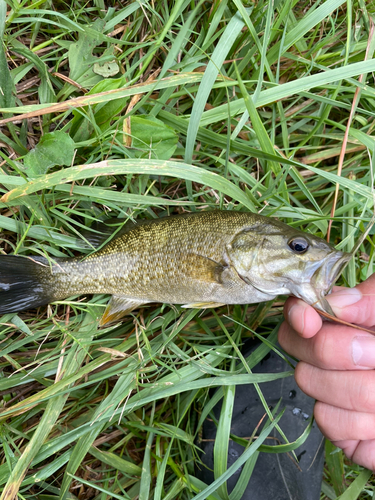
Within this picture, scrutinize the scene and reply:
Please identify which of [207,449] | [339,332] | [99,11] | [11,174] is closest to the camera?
[339,332]

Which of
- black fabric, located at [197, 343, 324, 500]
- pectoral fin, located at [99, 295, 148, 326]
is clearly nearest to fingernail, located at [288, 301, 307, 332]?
black fabric, located at [197, 343, 324, 500]

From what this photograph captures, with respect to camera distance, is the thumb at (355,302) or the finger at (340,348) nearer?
the finger at (340,348)

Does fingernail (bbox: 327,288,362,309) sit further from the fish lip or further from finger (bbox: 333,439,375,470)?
finger (bbox: 333,439,375,470)

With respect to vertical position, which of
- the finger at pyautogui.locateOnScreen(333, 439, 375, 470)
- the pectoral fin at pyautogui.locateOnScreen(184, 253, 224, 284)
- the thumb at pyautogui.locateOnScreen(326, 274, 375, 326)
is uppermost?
the pectoral fin at pyautogui.locateOnScreen(184, 253, 224, 284)

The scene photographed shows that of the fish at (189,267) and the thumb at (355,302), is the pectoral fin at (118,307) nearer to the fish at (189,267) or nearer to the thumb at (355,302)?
the fish at (189,267)

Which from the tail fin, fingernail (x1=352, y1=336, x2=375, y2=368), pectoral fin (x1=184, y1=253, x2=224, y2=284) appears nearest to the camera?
fingernail (x1=352, y1=336, x2=375, y2=368)

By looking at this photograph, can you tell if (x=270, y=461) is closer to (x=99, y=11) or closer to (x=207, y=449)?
(x=207, y=449)

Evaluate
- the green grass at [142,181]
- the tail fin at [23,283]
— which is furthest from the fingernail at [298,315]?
the tail fin at [23,283]

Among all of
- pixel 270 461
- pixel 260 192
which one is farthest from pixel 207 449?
pixel 260 192
